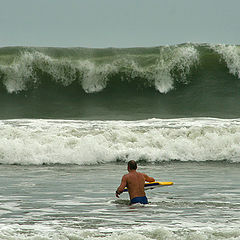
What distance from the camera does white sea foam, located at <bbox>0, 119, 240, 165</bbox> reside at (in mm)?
15789

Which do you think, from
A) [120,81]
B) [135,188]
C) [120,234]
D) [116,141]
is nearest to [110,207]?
[135,188]

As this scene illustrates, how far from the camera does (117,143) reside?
1697 centimetres

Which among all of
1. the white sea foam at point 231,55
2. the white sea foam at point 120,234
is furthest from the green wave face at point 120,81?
the white sea foam at point 120,234

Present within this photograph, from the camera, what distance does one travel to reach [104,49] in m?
31.4

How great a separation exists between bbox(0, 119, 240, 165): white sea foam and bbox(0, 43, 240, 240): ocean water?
0.11 ft

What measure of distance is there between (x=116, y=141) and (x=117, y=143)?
212 mm

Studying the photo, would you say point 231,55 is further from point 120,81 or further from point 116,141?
point 116,141

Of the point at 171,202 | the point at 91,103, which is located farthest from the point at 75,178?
the point at 91,103

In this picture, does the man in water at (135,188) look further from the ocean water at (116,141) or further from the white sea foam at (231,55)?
the white sea foam at (231,55)

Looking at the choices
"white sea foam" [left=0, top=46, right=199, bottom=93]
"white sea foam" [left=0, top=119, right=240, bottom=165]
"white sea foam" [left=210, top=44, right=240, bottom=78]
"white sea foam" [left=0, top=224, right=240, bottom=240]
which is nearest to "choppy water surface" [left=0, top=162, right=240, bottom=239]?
"white sea foam" [left=0, top=224, right=240, bottom=240]

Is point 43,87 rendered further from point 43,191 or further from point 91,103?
point 43,191

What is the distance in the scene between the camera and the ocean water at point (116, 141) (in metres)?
6.99

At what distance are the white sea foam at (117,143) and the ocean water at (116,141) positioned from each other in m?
0.03

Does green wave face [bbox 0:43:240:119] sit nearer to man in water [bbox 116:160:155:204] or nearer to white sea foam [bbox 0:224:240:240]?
man in water [bbox 116:160:155:204]
